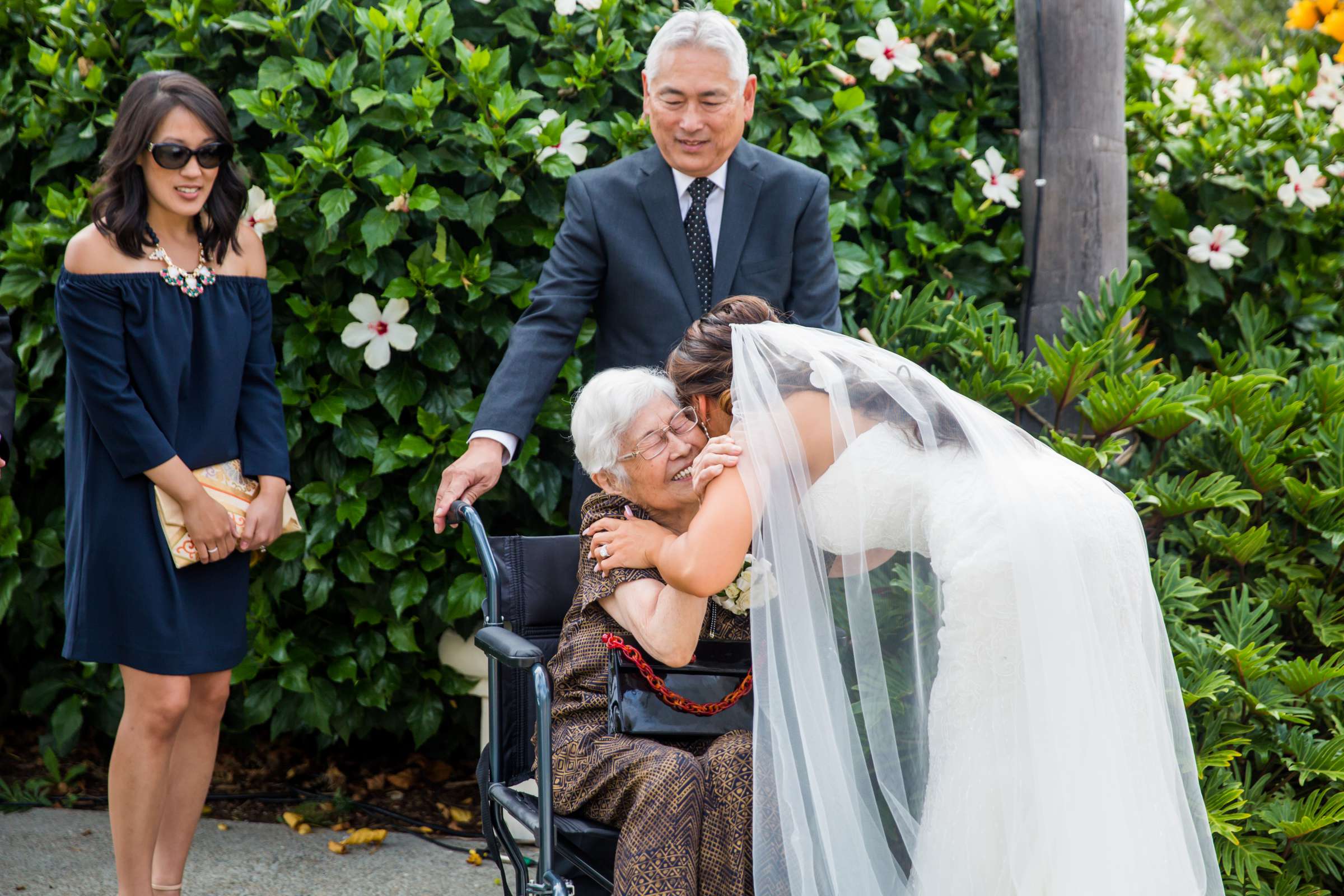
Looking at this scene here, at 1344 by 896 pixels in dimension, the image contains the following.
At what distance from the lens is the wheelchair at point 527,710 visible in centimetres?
209

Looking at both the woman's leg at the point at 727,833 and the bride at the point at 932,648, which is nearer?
the bride at the point at 932,648

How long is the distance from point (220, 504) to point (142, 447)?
0.22 meters

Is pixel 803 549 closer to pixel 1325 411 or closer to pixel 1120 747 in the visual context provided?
pixel 1120 747

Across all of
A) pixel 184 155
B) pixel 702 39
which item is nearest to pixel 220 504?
pixel 184 155

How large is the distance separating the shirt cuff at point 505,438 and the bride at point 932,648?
2.39 ft

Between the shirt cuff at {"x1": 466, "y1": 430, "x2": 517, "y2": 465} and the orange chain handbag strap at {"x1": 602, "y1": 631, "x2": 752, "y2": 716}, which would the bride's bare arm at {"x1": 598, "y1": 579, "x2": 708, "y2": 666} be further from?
the shirt cuff at {"x1": 466, "y1": 430, "x2": 517, "y2": 465}

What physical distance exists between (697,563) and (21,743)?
3001 millimetres

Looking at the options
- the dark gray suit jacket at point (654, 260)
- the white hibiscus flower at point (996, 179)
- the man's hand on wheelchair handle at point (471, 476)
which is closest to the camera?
the man's hand on wheelchair handle at point (471, 476)

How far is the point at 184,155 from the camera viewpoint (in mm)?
2756

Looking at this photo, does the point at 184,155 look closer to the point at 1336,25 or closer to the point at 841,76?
the point at 841,76

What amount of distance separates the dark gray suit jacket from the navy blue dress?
0.70 meters

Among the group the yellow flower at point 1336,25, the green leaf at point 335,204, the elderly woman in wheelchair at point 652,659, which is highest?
the yellow flower at point 1336,25

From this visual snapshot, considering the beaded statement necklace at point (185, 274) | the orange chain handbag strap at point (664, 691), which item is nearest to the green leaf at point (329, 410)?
the beaded statement necklace at point (185, 274)

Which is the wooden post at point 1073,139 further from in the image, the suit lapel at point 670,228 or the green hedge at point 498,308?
the suit lapel at point 670,228
